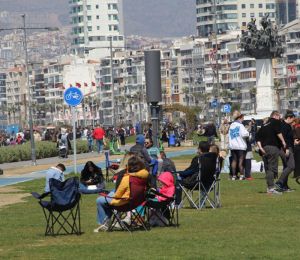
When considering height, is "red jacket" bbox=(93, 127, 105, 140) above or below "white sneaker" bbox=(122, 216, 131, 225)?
below

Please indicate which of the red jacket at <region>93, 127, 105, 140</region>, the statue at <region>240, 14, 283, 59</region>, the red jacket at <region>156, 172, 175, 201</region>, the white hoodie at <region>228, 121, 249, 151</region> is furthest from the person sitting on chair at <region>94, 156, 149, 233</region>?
the statue at <region>240, 14, 283, 59</region>

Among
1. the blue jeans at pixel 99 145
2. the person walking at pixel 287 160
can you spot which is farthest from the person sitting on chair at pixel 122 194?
the blue jeans at pixel 99 145

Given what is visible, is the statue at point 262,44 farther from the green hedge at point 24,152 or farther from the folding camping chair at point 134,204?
the folding camping chair at point 134,204

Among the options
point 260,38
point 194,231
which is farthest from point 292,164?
point 260,38

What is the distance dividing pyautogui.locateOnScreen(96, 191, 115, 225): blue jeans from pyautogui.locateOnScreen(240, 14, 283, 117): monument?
6074 centimetres

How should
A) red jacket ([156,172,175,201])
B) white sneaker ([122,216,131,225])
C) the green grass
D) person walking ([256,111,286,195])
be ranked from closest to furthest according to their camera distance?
1. the green grass
2. white sneaker ([122,216,131,225])
3. red jacket ([156,172,175,201])
4. person walking ([256,111,286,195])

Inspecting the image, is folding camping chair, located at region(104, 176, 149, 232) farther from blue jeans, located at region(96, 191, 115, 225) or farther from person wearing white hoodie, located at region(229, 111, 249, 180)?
person wearing white hoodie, located at region(229, 111, 249, 180)

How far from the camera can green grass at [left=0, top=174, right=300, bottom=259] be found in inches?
693

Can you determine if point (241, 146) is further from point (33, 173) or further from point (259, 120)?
point (259, 120)

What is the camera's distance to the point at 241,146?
3484cm

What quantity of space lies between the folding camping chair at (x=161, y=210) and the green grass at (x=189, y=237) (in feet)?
0.91

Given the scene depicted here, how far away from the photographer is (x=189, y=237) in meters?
19.6

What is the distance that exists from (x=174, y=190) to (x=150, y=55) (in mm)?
12550

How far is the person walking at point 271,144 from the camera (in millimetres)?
28531
